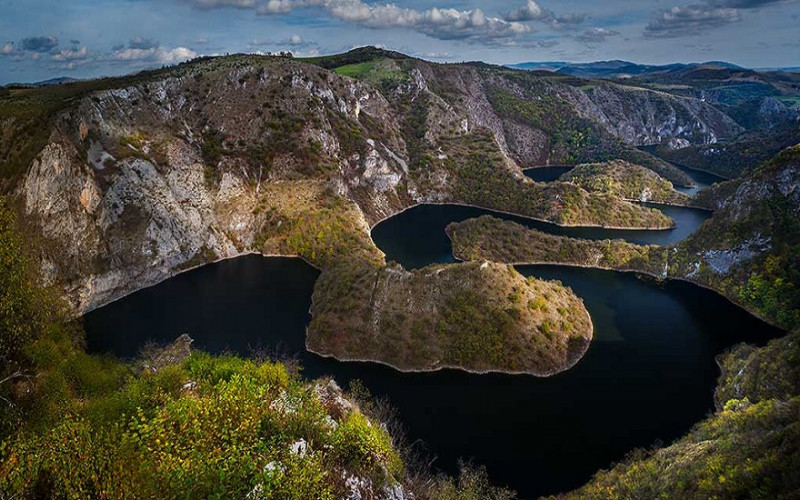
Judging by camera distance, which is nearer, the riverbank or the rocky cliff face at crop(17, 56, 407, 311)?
the rocky cliff face at crop(17, 56, 407, 311)

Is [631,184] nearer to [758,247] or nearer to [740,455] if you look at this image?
[758,247]

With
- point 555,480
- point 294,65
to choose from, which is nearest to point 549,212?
point 294,65

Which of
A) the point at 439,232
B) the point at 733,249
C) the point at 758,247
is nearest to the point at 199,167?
the point at 439,232

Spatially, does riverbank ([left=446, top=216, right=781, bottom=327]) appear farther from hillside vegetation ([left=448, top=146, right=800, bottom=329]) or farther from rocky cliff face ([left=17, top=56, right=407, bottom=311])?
rocky cliff face ([left=17, top=56, right=407, bottom=311])

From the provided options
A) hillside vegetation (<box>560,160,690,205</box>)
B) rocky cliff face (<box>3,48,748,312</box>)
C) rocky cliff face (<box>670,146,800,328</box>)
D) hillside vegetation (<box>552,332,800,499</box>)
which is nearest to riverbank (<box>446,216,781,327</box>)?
rocky cliff face (<box>670,146,800,328</box>)

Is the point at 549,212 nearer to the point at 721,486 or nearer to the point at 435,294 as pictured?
the point at 435,294

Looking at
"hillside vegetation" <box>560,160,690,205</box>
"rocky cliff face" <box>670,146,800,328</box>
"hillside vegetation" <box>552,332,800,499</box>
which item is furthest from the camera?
"hillside vegetation" <box>560,160,690,205</box>

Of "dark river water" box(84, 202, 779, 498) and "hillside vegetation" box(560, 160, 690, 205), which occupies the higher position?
"hillside vegetation" box(560, 160, 690, 205)

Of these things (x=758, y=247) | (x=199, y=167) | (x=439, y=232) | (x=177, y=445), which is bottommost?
(x=439, y=232)
